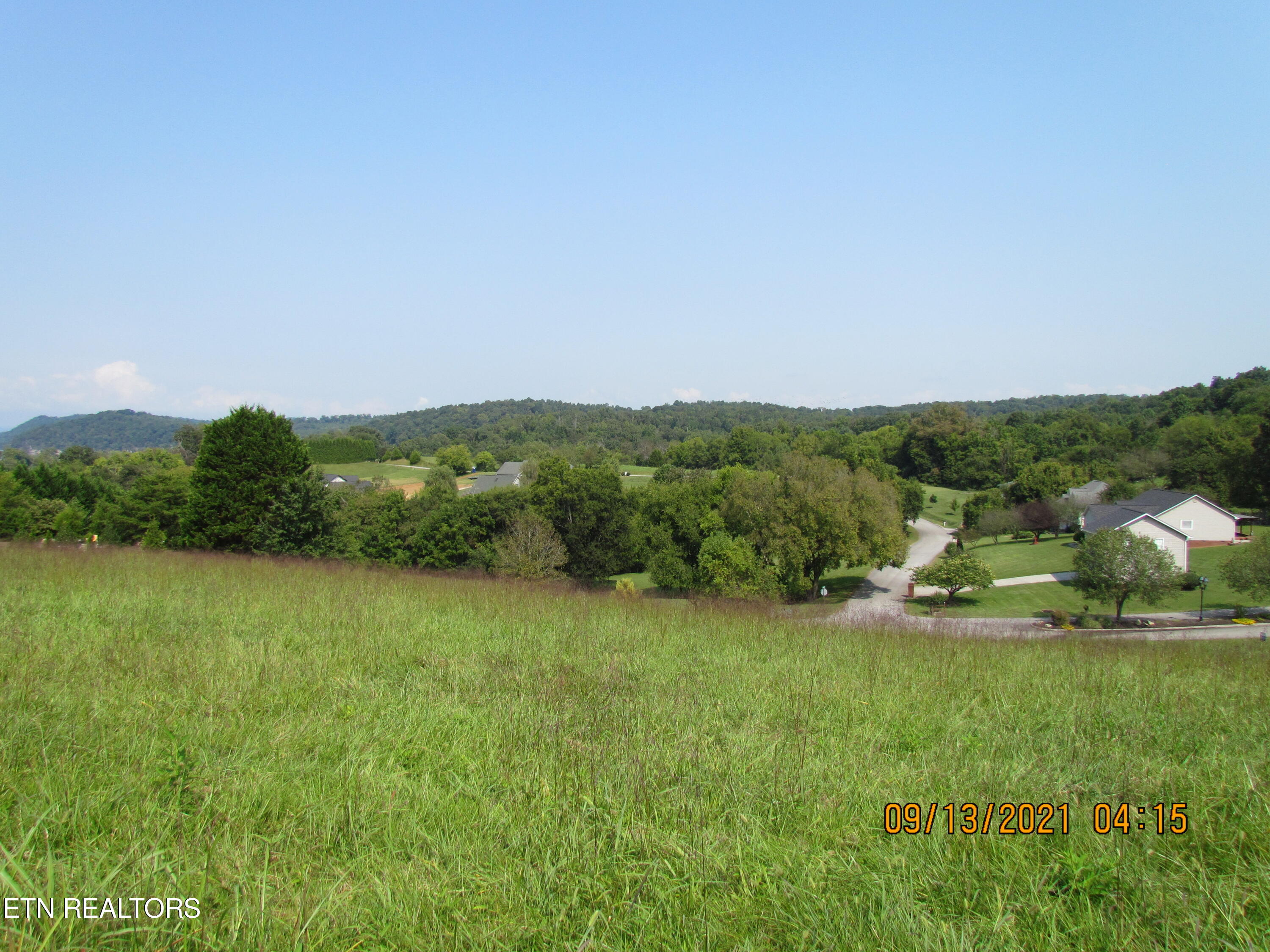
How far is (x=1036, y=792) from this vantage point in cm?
310

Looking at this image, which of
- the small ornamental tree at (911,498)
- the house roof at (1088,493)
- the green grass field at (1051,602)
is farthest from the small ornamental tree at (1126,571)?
the house roof at (1088,493)

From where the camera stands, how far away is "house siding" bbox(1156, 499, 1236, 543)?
44.5 metres

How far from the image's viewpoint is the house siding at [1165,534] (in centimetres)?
4088

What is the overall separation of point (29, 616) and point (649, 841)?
671 cm

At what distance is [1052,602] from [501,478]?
67.8 meters

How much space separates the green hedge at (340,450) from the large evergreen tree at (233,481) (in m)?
83.2

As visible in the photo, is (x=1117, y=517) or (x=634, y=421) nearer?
(x=1117, y=517)

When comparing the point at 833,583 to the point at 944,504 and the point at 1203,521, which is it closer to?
the point at 1203,521

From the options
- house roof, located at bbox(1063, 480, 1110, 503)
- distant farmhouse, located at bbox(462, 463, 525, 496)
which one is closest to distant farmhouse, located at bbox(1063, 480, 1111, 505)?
house roof, located at bbox(1063, 480, 1110, 503)

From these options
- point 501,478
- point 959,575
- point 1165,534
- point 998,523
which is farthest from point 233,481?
point 501,478

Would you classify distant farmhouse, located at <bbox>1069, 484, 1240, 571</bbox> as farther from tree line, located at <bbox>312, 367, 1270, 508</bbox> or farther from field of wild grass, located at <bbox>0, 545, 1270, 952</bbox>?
field of wild grass, located at <bbox>0, 545, 1270, 952</bbox>

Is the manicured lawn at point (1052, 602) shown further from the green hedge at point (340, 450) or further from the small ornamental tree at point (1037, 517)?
the green hedge at point (340, 450)

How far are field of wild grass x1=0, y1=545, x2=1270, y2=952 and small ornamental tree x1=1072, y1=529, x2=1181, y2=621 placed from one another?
26.8m

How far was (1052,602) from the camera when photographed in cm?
3419
